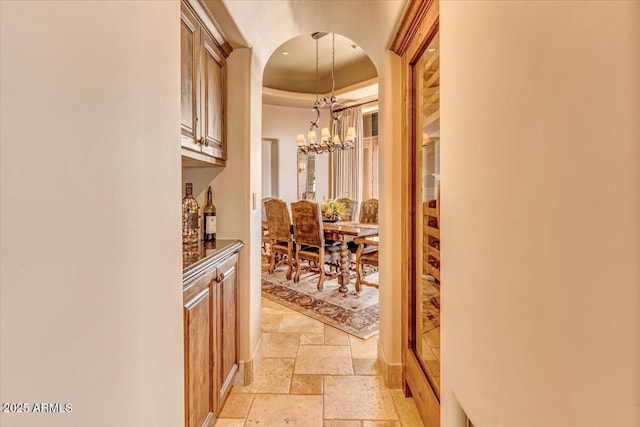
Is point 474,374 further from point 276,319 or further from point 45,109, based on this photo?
point 276,319

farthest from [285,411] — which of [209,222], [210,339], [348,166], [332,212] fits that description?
[348,166]

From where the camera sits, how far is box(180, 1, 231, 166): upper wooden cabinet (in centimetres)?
146

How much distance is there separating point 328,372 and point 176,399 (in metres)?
1.44

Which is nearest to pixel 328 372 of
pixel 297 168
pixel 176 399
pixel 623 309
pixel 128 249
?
pixel 176 399

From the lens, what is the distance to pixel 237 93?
2.05 m

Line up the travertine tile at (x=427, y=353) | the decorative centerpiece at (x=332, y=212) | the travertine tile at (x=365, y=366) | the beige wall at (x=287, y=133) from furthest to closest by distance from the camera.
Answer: the beige wall at (x=287, y=133), the decorative centerpiece at (x=332, y=212), the travertine tile at (x=365, y=366), the travertine tile at (x=427, y=353)

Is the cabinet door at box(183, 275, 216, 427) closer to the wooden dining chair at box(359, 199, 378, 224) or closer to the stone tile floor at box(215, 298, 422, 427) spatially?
the stone tile floor at box(215, 298, 422, 427)

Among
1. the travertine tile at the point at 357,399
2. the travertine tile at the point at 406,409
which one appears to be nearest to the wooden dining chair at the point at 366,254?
the travertine tile at the point at 357,399

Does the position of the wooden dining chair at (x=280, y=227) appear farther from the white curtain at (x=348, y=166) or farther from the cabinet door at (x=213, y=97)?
the white curtain at (x=348, y=166)

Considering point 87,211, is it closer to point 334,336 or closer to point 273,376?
point 273,376

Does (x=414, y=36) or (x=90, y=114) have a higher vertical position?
(x=414, y=36)

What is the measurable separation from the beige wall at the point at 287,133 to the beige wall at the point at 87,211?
19.2 ft

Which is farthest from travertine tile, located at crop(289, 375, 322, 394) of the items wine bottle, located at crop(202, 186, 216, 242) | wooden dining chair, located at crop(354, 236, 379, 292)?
wooden dining chair, located at crop(354, 236, 379, 292)

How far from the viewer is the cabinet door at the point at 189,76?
1.43 meters
